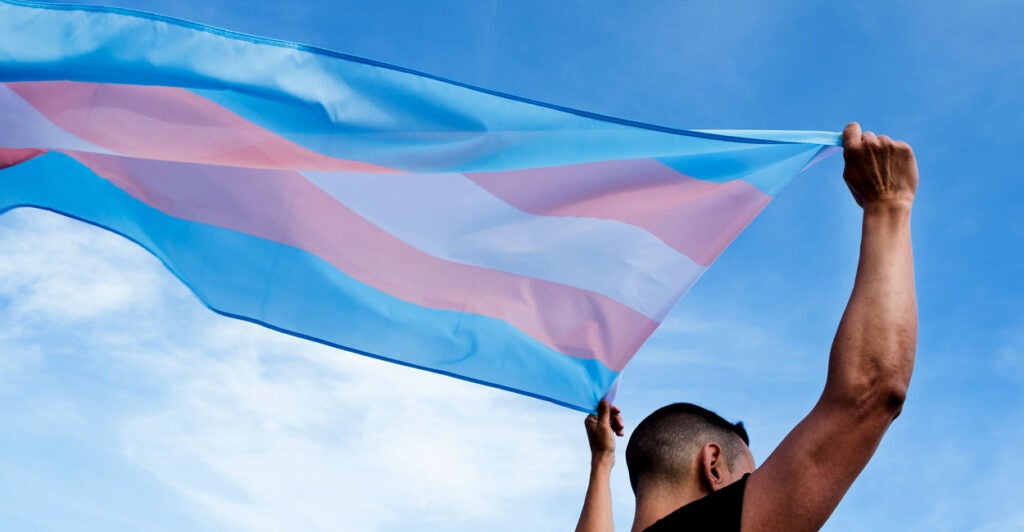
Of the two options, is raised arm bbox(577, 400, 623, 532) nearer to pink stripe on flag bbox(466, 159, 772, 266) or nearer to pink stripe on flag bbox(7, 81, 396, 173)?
pink stripe on flag bbox(466, 159, 772, 266)

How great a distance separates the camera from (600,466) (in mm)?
5082

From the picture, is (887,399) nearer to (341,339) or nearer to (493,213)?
(493,213)

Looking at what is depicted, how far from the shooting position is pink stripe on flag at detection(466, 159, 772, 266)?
5.03 metres

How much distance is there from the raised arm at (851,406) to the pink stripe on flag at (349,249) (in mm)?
2591

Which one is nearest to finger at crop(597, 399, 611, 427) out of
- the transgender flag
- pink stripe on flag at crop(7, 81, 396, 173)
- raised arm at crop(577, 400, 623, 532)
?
raised arm at crop(577, 400, 623, 532)

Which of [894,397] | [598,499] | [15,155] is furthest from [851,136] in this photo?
[15,155]

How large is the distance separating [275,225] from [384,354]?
3.18ft

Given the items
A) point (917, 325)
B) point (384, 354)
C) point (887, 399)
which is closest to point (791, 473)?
point (887, 399)

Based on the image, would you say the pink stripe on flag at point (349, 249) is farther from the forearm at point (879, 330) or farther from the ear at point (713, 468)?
the forearm at point (879, 330)

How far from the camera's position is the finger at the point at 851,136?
10.3ft

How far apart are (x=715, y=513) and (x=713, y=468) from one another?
1.11m

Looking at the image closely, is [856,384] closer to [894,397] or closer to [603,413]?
[894,397]

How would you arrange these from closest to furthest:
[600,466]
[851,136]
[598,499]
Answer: [851,136] < [598,499] < [600,466]

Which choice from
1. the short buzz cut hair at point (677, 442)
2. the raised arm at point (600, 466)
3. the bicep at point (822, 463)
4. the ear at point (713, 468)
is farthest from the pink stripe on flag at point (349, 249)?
the bicep at point (822, 463)
